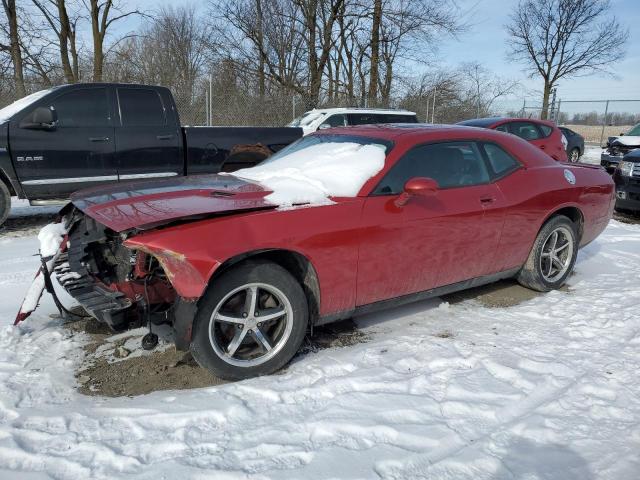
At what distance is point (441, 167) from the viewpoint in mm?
3865

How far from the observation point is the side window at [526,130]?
37.3 feet

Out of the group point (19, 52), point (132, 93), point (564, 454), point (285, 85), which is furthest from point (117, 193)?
point (285, 85)

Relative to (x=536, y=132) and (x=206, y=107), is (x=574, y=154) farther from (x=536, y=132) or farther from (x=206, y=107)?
(x=206, y=107)

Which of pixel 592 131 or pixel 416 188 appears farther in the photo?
pixel 592 131

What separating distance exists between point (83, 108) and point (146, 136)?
85 centimetres

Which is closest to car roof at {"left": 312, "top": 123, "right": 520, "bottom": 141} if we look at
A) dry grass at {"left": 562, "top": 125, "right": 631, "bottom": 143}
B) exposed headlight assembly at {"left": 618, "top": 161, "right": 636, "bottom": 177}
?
exposed headlight assembly at {"left": 618, "top": 161, "right": 636, "bottom": 177}

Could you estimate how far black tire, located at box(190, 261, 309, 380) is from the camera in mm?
2791

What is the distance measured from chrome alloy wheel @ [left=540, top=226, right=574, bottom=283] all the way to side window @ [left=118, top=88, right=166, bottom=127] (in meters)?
5.28

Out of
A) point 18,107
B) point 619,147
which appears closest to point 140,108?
point 18,107

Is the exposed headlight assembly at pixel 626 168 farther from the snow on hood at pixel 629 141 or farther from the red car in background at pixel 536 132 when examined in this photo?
the snow on hood at pixel 629 141

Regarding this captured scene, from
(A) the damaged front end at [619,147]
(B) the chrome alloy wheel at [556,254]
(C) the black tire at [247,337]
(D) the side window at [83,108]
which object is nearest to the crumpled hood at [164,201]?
(C) the black tire at [247,337]

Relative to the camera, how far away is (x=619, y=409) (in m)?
2.71

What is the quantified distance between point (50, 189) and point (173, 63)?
30013 mm

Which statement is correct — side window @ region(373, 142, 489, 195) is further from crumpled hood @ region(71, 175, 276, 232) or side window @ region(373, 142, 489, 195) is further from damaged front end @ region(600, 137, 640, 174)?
damaged front end @ region(600, 137, 640, 174)
